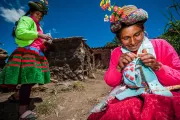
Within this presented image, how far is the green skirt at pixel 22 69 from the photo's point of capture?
282 centimetres

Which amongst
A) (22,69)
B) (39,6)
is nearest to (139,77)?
(22,69)

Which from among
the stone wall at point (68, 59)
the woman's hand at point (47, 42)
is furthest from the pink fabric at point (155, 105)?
the stone wall at point (68, 59)

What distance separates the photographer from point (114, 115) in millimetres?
1243

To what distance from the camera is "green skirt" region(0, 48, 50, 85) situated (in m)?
2.82

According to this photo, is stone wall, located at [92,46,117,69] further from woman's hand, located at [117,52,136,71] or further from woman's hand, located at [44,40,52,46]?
woman's hand, located at [117,52,136,71]

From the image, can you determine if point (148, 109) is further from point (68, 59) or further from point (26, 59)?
point (68, 59)

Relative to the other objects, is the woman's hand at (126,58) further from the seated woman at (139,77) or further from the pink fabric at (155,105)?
the pink fabric at (155,105)

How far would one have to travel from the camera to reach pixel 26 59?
116 inches

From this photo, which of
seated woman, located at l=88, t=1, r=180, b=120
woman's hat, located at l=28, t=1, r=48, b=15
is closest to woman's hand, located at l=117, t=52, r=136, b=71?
seated woman, located at l=88, t=1, r=180, b=120

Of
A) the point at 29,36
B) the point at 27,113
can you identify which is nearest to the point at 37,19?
the point at 29,36

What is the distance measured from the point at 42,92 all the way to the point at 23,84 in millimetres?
2620

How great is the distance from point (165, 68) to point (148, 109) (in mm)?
515

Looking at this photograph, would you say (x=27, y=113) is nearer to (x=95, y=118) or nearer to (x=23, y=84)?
(x=23, y=84)

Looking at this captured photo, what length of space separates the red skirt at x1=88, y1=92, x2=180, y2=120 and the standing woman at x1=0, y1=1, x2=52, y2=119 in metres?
2.02
